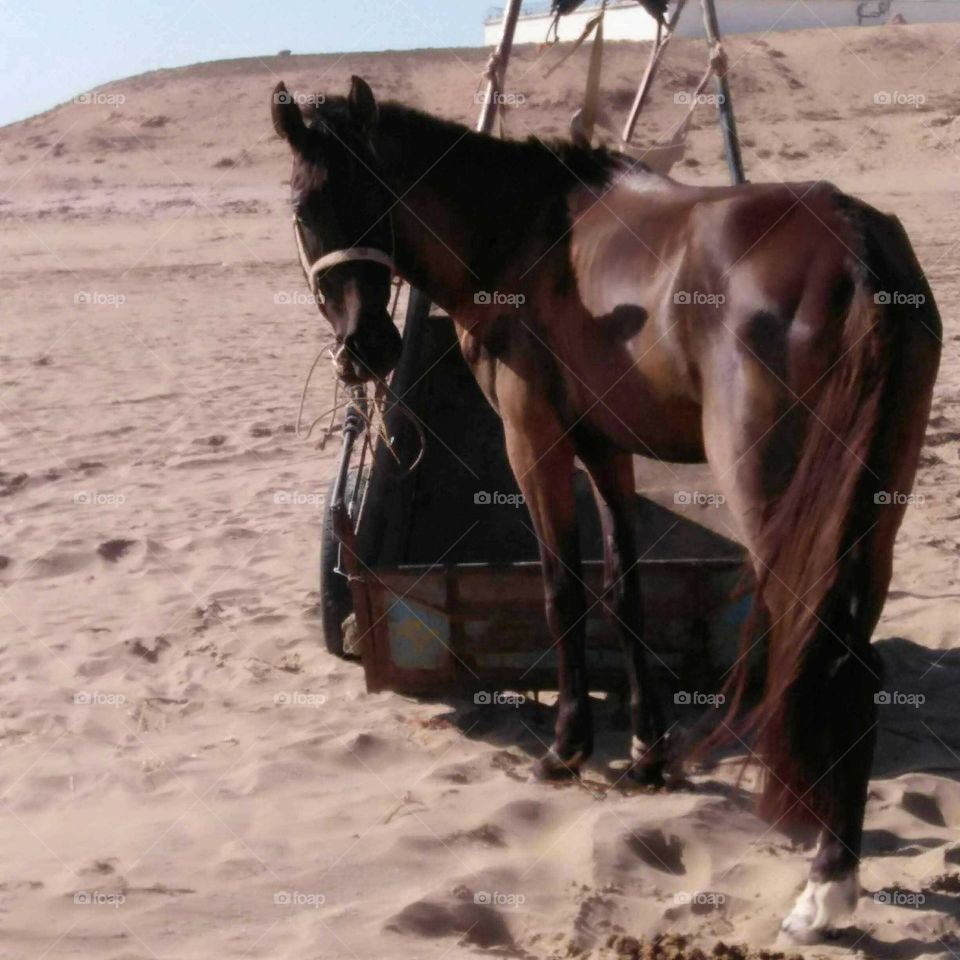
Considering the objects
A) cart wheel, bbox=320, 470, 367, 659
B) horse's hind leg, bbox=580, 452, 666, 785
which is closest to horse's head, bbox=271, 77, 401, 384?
horse's hind leg, bbox=580, 452, 666, 785

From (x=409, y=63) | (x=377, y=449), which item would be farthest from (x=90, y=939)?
(x=409, y=63)

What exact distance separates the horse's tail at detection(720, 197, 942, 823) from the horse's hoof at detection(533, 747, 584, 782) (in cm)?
99

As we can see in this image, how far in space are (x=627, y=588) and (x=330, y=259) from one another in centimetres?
132

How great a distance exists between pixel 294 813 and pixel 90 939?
78 cm

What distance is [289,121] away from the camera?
3.70 meters

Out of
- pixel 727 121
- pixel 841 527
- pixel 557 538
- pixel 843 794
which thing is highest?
pixel 727 121

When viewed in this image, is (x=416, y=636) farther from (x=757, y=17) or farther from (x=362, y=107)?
(x=757, y=17)

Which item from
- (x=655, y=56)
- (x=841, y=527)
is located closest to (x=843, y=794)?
(x=841, y=527)

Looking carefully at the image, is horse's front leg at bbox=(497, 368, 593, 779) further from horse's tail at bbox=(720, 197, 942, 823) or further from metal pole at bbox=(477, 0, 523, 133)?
metal pole at bbox=(477, 0, 523, 133)

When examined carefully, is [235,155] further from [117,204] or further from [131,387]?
[131,387]

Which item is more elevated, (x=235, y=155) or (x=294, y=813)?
(x=235, y=155)

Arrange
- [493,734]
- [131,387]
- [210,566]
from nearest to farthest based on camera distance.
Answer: [493,734], [210,566], [131,387]

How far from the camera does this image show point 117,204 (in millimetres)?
21203

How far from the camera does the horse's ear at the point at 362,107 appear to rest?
3787 mm
